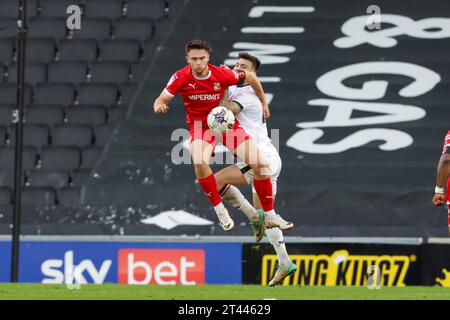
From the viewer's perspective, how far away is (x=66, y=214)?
18828mm

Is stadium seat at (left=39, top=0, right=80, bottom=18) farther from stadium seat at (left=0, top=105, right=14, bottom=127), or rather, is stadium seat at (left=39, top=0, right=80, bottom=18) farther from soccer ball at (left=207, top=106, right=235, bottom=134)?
soccer ball at (left=207, top=106, right=235, bottom=134)

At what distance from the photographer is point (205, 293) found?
13602mm

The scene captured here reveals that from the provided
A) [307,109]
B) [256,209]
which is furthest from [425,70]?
[256,209]

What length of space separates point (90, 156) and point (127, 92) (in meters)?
1.72

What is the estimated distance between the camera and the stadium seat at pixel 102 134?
831 inches

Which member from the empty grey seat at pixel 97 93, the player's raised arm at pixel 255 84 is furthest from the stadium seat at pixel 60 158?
the player's raised arm at pixel 255 84

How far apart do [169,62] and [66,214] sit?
4372 mm

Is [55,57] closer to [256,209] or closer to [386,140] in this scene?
[386,140]

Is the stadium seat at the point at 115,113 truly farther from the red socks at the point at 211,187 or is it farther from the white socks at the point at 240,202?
the red socks at the point at 211,187

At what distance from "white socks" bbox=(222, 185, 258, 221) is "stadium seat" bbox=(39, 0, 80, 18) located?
33.4ft

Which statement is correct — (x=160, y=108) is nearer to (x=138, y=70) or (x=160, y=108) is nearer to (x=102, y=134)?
(x=102, y=134)

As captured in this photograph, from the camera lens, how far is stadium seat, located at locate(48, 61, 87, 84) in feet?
74.2

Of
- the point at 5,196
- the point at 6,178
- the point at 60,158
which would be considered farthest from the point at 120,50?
the point at 5,196

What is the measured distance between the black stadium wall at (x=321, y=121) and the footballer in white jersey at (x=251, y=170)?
3.60 metres
